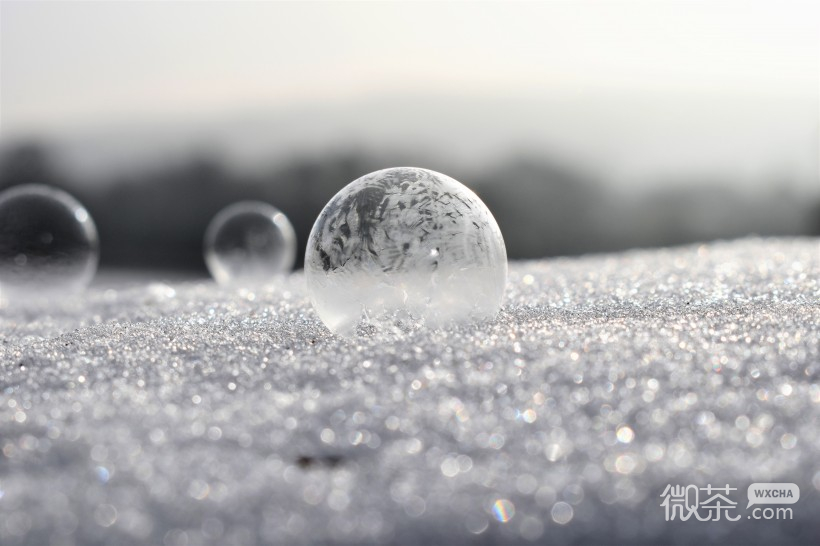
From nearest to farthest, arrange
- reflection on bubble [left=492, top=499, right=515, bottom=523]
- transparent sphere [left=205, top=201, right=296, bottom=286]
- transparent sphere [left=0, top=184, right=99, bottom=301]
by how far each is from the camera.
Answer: reflection on bubble [left=492, top=499, right=515, bottom=523] → transparent sphere [left=0, top=184, right=99, bottom=301] → transparent sphere [left=205, top=201, right=296, bottom=286]

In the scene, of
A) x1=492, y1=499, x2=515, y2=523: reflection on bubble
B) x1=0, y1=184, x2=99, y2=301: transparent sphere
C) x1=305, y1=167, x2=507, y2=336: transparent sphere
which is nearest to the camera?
x1=492, y1=499, x2=515, y2=523: reflection on bubble

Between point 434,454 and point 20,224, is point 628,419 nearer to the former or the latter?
point 434,454

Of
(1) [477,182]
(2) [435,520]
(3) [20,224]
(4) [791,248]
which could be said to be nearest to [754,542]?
(2) [435,520]

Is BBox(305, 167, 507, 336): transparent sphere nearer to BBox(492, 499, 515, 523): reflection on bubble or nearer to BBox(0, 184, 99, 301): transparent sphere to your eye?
BBox(492, 499, 515, 523): reflection on bubble

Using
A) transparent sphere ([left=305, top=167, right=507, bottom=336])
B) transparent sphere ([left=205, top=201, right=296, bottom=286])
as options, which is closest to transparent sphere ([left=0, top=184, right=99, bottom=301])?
transparent sphere ([left=205, top=201, right=296, bottom=286])

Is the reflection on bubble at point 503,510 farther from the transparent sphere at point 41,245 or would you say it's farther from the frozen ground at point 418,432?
the transparent sphere at point 41,245

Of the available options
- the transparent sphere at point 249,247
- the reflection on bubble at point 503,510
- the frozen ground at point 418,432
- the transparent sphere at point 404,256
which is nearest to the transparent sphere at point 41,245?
the transparent sphere at point 249,247
